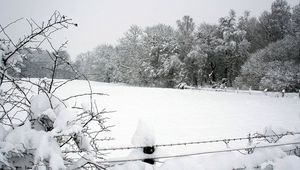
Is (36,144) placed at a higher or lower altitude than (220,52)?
lower

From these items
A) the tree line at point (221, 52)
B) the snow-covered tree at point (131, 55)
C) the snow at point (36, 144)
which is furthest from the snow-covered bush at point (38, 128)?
the snow-covered tree at point (131, 55)

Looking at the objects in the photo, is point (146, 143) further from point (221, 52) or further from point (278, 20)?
point (278, 20)

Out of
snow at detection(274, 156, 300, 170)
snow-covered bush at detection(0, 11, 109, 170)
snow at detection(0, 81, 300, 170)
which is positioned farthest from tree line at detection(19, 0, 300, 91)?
snow-covered bush at detection(0, 11, 109, 170)

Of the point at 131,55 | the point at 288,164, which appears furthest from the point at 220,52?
the point at 288,164

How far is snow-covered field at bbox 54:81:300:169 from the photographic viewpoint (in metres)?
13.6

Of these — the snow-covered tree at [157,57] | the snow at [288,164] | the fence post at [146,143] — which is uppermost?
the snow-covered tree at [157,57]

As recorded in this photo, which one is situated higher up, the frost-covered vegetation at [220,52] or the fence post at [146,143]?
the frost-covered vegetation at [220,52]

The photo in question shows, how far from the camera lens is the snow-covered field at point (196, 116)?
44.6 feet

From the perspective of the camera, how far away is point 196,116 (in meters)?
18.7

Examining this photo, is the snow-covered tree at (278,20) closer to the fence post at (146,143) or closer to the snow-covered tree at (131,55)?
the snow-covered tree at (131,55)

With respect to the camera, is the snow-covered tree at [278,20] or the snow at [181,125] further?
the snow-covered tree at [278,20]

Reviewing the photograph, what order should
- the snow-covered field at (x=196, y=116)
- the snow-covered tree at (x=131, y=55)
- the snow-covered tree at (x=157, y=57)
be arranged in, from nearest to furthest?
the snow-covered field at (x=196, y=116), the snow-covered tree at (x=157, y=57), the snow-covered tree at (x=131, y=55)

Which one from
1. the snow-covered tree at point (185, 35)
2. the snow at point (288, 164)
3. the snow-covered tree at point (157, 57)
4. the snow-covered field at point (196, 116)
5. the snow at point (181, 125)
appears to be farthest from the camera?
the snow-covered tree at point (185, 35)

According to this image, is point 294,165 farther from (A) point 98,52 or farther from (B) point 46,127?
(A) point 98,52
